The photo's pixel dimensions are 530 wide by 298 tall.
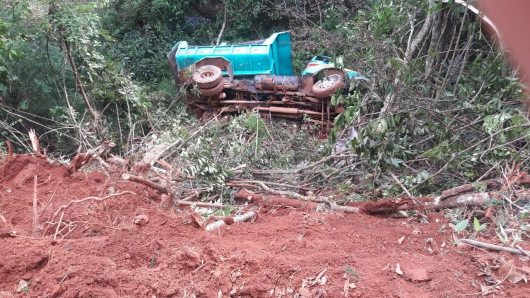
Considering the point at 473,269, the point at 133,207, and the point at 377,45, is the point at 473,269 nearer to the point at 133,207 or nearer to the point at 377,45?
the point at 133,207

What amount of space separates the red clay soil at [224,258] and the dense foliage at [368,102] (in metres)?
1.01

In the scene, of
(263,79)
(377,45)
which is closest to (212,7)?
(263,79)

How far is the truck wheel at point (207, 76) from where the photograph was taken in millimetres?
7949

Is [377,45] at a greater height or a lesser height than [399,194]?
greater

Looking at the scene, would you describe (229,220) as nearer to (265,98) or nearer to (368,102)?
(368,102)

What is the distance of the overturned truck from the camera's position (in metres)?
7.79

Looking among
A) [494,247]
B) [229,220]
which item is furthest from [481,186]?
[229,220]

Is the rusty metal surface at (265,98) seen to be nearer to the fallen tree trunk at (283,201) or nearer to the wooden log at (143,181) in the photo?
the fallen tree trunk at (283,201)

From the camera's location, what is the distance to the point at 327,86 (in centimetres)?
732

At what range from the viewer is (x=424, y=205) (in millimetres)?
3631

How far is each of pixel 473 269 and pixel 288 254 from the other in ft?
3.70

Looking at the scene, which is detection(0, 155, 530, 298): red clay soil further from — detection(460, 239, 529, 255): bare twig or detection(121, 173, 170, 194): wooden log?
detection(121, 173, 170, 194): wooden log

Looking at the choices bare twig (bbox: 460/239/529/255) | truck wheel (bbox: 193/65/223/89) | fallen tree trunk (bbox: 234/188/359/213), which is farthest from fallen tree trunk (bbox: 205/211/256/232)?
truck wheel (bbox: 193/65/223/89)

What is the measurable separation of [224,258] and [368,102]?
265cm
